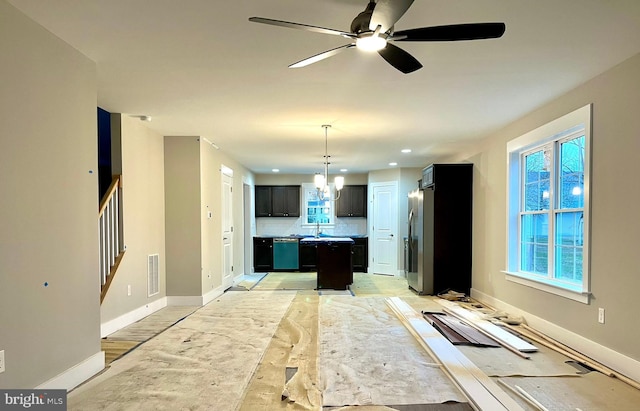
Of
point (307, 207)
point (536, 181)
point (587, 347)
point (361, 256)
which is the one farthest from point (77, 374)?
point (307, 207)

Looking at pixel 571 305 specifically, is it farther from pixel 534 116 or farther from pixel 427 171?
pixel 427 171

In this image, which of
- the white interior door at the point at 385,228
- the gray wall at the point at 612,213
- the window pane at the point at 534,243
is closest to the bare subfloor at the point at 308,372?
the gray wall at the point at 612,213

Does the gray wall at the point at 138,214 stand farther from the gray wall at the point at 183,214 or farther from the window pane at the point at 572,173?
the window pane at the point at 572,173

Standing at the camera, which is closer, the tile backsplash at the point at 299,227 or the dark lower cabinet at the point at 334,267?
the dark lower cabinet at the point at 334,267

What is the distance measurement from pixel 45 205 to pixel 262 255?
7.02m

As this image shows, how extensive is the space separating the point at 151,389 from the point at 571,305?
12.4 ft

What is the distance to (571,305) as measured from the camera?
352 cm

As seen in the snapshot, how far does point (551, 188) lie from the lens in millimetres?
4066

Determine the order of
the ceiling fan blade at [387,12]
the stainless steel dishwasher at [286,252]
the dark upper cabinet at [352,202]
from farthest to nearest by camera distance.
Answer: the dark upper cabinet at [352,202], the stainless steel dishwasher at [286,252], the ceiling fan blade at [387,12]

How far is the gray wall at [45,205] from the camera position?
2125 millimetres

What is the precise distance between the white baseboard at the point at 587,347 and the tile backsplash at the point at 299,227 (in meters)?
5.40

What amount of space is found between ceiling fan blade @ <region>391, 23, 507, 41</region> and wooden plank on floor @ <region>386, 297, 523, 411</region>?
2.21 metres

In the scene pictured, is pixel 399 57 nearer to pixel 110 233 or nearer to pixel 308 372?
pixel 308 372

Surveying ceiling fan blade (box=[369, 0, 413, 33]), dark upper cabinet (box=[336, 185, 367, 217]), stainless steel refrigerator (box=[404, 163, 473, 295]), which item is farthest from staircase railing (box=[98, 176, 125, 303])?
dark upper cabinet (box=[336, 185, 367, 217])
